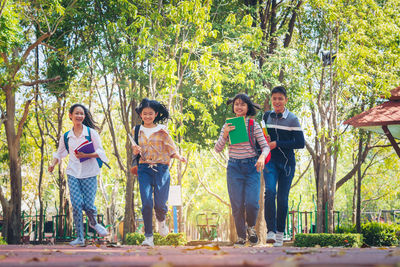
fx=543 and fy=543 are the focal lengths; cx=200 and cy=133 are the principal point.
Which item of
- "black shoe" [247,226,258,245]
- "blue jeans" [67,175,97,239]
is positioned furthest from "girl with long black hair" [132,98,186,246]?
"black shoe" [247,226,258,245]

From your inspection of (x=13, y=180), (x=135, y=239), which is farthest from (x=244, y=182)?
(x=13, y=180)

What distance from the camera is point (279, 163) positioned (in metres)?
7.07

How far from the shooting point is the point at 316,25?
18.7 m

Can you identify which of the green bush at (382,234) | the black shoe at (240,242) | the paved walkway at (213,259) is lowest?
the green bush at (382,234)

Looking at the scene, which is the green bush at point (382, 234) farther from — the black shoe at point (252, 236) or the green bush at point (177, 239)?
the black shoe at point (252, 236)

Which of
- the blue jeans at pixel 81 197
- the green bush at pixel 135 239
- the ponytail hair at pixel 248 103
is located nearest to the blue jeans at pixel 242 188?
the ponytail hair at pixel 248 103

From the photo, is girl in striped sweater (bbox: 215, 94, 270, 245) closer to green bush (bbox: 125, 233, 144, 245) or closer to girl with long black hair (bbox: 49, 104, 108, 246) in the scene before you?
girl with long black hair (bbox: 49, 104, 108, 246)

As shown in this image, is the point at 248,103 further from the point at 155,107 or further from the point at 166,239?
the point at 166,239

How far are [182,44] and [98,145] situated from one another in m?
7.03

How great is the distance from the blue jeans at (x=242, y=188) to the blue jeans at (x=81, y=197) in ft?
6.28

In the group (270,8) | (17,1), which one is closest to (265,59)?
(270,8)

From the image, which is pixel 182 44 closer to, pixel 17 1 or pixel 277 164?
pixel 17 1

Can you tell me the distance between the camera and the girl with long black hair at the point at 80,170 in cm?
725

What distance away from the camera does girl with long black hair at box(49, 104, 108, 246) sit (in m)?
7.25
